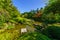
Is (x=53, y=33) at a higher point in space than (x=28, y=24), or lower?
lower

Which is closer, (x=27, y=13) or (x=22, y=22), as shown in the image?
(x=22, y=22)

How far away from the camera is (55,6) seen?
1962cm

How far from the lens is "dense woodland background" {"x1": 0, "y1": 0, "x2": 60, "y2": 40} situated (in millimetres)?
10492

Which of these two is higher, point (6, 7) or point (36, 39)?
point (6, 7)

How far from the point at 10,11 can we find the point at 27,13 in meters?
11.9

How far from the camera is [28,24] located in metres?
17.6

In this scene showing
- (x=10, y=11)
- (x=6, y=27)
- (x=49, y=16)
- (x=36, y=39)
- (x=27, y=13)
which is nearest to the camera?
(x=36, y=39)

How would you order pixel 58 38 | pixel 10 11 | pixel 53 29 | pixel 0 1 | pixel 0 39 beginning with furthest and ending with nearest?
pixel 10 11
pixel 0 1
pixel 53 29
pixel 58 38
pixel 0 39

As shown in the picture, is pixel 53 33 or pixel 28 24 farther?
pixel 28 24

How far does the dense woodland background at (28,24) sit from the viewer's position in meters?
10.5

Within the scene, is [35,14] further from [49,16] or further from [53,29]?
[53,29]

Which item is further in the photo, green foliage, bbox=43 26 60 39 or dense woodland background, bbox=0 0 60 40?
green foliage, bbox=43 26 60 39

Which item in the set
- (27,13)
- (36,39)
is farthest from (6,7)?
(27,13)

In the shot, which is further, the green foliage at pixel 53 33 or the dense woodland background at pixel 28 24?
the green foliage at pixel 53 33
